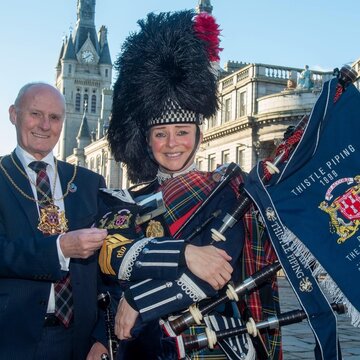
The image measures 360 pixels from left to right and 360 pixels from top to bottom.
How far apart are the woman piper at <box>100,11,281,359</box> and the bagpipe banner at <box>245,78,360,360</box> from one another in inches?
10.0

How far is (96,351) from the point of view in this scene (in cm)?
387

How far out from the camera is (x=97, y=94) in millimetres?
119188

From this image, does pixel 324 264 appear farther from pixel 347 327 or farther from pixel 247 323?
pixel 347 327

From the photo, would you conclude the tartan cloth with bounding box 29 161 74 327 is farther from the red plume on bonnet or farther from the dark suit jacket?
the red plume on bonnet

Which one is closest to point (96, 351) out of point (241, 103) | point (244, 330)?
point (244, 330)

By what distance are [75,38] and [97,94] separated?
14716 millimetres

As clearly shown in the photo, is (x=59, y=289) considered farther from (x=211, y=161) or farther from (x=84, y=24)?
(x=84, y=24)

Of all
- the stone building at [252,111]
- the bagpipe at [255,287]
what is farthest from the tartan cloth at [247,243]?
the stone building at [252,111]

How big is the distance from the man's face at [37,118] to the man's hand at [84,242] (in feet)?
3.20

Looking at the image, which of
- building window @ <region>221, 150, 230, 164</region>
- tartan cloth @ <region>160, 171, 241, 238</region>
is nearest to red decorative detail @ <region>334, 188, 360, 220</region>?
tartan cloth @ <region>160, 171, 241, 238</region>

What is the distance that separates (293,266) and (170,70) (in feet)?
5.25

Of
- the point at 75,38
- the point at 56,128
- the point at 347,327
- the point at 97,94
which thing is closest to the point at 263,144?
the point at 347,327

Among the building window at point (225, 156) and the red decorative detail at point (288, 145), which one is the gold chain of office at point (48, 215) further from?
the building window at point (225, 156)

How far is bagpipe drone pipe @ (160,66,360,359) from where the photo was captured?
306cm
